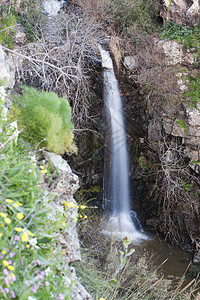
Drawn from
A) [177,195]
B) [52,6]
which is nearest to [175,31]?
[52,6]

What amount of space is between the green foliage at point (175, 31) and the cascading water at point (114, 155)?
64.9 inches

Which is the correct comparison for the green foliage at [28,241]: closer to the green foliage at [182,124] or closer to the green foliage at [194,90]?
the green foliage at [182,124]

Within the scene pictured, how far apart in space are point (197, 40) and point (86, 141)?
Answer: 3.66 m

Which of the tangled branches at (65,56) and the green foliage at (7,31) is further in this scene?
the tangled branches at (65,56)

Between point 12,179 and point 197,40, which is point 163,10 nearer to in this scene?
point 197,40

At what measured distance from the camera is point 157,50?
6719 mm

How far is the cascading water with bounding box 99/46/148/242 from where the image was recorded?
6.55 m

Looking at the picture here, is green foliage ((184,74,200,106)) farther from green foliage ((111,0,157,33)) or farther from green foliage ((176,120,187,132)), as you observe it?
green foliage ((111,0,157,33))

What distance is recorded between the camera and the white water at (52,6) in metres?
7.43

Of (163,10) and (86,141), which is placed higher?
(163,10)

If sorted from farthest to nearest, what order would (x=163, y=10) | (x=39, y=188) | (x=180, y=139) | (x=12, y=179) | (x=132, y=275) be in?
(x=163, y=10) → (x=180, y=139) → (x=132, y=275) → (x=39, y=188) → (x=12, y=179)

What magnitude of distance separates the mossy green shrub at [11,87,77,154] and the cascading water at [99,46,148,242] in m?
3.53

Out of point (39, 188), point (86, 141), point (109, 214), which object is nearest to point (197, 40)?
point (86, 141)

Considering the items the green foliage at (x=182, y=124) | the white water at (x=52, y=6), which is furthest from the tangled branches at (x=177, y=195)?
the white water at (x=52, y=6)
